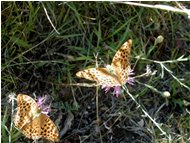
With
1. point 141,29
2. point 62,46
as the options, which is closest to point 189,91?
point 141,29

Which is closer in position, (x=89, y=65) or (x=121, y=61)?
(x=121, y=61)

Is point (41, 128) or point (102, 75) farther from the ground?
point (102, 75)

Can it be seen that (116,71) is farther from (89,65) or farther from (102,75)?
(89,65)

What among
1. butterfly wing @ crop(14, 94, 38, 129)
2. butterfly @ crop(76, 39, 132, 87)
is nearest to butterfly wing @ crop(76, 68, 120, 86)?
butterfly @ crop(76, 39, 132, 87)

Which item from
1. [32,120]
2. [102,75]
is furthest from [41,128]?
[102,75]

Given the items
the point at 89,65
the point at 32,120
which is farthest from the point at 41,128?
the point at 89,65

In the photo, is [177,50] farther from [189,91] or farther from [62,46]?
[62,46]
